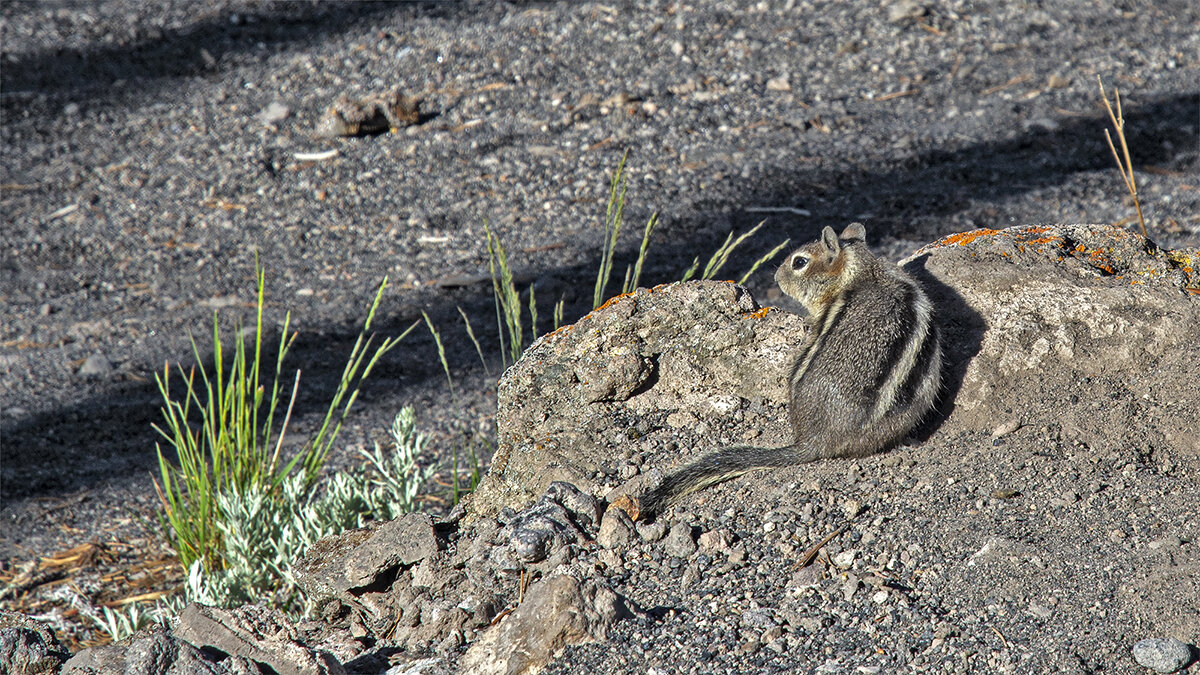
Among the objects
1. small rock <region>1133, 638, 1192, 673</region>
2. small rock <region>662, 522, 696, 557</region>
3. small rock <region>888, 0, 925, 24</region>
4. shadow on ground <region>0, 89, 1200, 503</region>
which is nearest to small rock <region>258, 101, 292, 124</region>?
shadow on ground <region>0, 89, 1200, 503</region>

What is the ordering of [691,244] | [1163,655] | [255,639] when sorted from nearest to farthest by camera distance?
[1163,655], [255,639], [691,244]

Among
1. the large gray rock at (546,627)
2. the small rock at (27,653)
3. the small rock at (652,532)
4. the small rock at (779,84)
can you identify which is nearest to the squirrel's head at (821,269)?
the small rock at (652,532)

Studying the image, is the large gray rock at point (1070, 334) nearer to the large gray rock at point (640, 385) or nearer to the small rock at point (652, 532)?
the large gray rock at point (640, 385)

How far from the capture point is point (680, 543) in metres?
2.71

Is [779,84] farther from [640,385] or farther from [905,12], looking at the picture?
[640,385]

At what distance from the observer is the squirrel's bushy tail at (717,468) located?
2.88 meters

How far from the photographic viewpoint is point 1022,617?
7.73 feet

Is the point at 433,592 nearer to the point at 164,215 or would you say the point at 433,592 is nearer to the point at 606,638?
the point at 606,638

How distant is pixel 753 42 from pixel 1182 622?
6.36 metres

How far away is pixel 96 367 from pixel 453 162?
2695mm

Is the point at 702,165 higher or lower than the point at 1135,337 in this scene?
lower

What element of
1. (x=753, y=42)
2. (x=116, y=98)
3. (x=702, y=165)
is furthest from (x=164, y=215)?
(x=753, y=42)

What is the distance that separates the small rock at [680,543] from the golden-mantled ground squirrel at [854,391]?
0.14 metres

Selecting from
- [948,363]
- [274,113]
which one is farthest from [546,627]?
[274,113]
